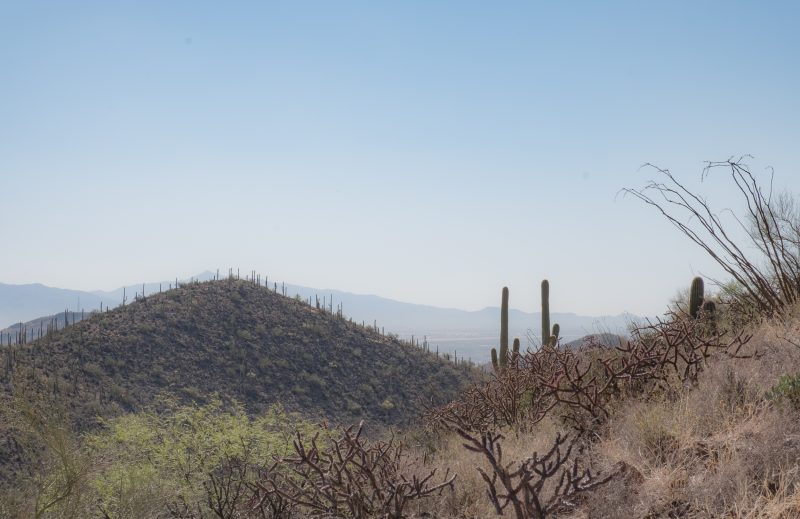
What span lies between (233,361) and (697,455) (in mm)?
28478

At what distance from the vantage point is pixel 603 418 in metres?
6.31

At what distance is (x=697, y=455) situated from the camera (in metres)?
4.83

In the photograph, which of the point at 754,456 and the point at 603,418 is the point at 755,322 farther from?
the point at 754,456

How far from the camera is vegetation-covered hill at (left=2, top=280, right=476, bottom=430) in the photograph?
26125mm

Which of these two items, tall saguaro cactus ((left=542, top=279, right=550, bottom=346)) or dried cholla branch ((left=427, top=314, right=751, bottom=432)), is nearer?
dried cholla branch ((left=427, top=314, right=751, bottom=432))

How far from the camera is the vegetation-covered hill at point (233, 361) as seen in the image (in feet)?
85.7

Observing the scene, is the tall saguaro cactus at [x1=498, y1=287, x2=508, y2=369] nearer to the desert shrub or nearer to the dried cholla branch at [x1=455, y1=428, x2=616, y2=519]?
the desert shrub

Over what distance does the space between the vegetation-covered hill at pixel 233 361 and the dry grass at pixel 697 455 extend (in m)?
17.3

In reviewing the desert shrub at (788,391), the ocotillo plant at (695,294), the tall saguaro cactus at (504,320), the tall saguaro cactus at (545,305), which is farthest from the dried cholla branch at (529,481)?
the tall saguaro cactus at (504,320)

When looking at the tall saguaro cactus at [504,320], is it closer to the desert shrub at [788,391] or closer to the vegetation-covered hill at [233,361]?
the vegetation-covered hill at [233,361]

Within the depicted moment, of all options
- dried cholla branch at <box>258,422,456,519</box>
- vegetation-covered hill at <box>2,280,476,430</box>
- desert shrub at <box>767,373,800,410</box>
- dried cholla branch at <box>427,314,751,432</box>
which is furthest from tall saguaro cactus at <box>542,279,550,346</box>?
dried cholla branch at <box>258,422,456,519</box>

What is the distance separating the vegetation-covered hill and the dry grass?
56.8 ft

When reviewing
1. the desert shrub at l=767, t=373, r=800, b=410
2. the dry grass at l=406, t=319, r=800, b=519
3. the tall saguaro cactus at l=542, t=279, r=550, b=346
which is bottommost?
the dry grass at l=406, t=319, r=800, b=519

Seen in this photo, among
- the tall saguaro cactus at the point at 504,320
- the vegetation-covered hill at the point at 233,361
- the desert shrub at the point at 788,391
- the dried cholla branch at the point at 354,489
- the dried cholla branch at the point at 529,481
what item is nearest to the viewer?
the dried cholla branch at the point at 529,481
